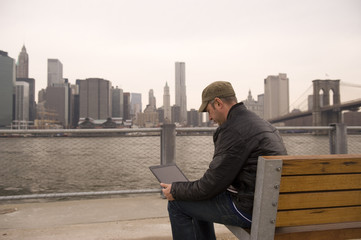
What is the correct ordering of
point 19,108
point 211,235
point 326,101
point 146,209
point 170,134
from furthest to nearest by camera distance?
point 19,108
point 326,101
point 170,134
point 146,209
point 211,235

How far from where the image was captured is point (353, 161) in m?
1.27

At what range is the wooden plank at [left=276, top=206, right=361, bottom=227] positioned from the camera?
127 centimetres

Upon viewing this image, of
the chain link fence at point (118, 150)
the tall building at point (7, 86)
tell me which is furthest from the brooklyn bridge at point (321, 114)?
the tall building at point (7, 86)

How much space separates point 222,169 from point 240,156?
105mm

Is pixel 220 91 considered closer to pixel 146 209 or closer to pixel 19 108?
pixel 146 209

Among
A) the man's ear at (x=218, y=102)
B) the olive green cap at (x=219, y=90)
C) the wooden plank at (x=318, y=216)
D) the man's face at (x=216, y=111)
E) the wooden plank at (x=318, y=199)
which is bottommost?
the wooden plank at (x=318, y=216)

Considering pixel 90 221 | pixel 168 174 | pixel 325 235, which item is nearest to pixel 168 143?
pixel 90 221

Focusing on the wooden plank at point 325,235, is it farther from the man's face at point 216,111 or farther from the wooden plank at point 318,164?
the man's face at point 216,111

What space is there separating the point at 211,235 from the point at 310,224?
66 cm

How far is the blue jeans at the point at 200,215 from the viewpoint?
1.46 m

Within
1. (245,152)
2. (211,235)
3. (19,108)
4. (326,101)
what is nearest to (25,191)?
(211,235)

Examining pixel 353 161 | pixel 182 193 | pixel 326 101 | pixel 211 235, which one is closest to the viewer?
pixel 353 161

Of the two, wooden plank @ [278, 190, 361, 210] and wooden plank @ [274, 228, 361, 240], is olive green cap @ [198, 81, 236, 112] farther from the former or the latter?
wooden plank @ [274, 228, 361, 240]

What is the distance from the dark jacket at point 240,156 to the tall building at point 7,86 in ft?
168
